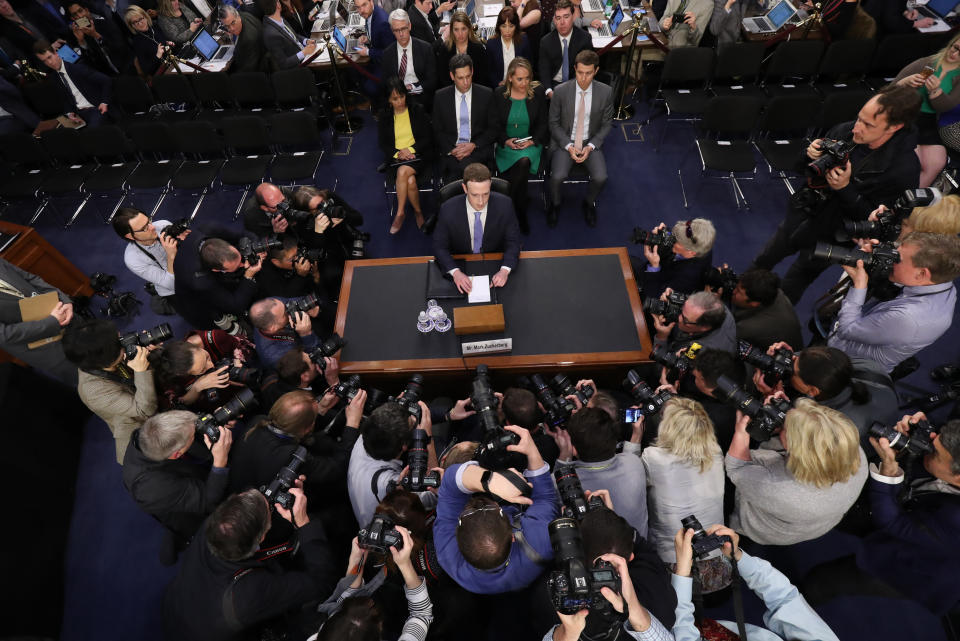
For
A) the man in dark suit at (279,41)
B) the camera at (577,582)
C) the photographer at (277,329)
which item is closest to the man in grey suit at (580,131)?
the photographer at (277,329)

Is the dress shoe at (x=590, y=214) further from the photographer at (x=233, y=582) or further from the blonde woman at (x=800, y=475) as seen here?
the photographer at (x=233, y=582)

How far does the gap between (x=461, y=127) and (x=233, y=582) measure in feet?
13.5

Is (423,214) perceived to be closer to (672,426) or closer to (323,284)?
(323,284)

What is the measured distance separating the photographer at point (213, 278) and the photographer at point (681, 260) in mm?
2769

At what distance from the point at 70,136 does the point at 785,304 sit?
22.5ft

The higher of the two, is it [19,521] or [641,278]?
[641,278]

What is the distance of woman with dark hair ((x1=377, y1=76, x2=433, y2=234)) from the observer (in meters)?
4.67

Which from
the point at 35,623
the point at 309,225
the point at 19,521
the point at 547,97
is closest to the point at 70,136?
the point at 309,225

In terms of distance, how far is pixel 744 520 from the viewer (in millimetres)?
2320

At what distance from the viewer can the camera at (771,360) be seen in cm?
253

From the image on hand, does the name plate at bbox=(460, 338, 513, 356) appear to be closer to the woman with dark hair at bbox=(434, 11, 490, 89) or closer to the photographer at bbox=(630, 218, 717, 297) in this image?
the photographer at bbox=(630, 218, 717, 297)

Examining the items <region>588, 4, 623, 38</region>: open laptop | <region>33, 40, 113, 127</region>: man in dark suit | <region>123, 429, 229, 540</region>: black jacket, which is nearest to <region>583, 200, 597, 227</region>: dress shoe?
<region>588, 4, 623, 38</region>: open laptop

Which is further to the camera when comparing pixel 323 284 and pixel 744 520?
pixel 323 284

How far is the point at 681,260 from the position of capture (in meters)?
3.32
